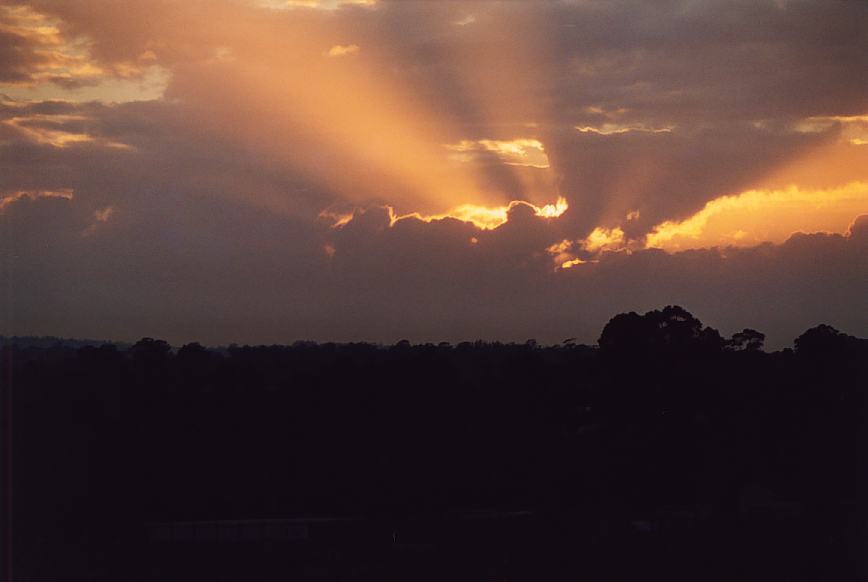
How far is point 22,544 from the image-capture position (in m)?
22.7

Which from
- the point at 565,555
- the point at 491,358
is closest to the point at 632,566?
the point at 565,555

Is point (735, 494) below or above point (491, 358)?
below

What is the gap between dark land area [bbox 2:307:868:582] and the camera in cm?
2342

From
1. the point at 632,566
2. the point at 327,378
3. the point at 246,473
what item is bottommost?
the point at 632,566

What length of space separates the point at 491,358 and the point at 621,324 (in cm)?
1746

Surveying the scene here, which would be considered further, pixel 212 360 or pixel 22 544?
pixel 212 360

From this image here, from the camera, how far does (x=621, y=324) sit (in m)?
32.3

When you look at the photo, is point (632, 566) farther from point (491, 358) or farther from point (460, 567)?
point (491, 358)

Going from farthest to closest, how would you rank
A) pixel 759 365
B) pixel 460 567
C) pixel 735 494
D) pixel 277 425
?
pixel 759 365 → pixel 277 425 → pixel 735 494 → pixel 460 567

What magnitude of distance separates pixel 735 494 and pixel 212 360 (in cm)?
1835

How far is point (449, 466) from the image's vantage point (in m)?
28.0

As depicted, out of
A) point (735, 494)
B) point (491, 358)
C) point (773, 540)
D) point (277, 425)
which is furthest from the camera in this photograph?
point (491, 358)

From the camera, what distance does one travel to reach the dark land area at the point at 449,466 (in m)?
23.4

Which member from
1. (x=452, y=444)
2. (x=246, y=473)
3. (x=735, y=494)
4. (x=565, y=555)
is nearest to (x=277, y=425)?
(x=246, y=473)
